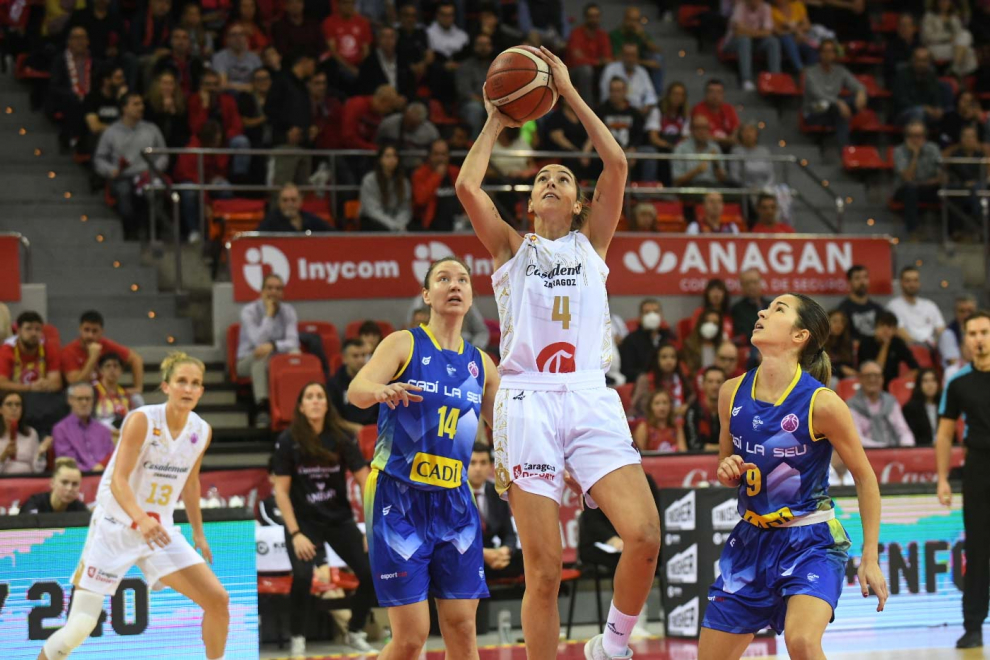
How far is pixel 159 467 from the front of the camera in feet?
24.8

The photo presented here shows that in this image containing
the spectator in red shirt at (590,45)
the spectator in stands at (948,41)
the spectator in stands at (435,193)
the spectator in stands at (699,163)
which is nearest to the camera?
the spectator in stands at (435,193)

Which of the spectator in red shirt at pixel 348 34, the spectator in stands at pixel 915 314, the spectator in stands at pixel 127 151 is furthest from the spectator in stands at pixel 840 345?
the spectator in stands at pixel 127 151

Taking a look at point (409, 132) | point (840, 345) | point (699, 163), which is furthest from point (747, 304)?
point (409, 132)

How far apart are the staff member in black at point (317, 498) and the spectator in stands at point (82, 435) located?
186 cm

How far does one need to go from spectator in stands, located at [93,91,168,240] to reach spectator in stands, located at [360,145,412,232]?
2223 mm

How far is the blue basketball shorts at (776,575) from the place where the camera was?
17.4 feet

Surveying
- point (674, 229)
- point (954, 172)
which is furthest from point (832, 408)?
point (954, 172)

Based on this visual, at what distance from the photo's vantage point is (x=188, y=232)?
14117 millimetres

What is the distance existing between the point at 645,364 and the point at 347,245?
10.6 ft

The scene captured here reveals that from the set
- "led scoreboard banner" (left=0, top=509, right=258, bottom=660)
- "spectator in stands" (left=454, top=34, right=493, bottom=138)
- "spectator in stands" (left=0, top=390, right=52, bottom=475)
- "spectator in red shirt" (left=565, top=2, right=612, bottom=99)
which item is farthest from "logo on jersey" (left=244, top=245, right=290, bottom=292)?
"spectator in red shirt" (left=565, top=2, right=612, bottom=99)

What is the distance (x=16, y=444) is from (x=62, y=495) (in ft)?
5.18

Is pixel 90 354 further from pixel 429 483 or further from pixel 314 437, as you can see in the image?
pixel 429 483

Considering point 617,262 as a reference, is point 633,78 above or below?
above

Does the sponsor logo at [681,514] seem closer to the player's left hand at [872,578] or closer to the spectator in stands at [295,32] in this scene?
the player's left hand at [872,578]
